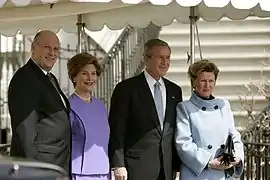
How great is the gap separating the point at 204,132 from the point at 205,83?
1.45 feet

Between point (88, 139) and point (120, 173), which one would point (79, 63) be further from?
point (120, 173)

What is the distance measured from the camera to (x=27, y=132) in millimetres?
6086

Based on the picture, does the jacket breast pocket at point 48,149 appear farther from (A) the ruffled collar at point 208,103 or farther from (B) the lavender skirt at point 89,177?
(A) the ruffled collar at point 208,103

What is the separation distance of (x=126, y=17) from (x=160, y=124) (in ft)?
9.30

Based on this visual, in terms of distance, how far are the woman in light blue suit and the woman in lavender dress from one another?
71 centimetres

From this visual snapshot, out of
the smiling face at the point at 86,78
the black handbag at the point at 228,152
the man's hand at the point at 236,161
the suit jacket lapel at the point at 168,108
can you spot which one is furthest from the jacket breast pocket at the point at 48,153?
the man's hand at the point at 236,161

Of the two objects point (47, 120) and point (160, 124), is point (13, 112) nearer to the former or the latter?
point (47, 120)

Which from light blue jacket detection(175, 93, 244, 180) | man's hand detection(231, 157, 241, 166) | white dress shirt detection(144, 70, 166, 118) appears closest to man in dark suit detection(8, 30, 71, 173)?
white dress shirt detection(144, 70, 166, 118)

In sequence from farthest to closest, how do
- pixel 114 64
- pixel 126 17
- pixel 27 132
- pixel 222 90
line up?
pixel 114 64, pixel 222 90, pixel 126 17, pixel 27 132

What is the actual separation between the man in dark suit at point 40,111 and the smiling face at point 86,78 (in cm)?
26

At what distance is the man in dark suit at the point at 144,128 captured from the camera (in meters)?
6.88

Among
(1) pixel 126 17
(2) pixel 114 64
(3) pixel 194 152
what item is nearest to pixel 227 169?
(3) pixel 194 152

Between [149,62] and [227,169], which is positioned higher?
[149,62]

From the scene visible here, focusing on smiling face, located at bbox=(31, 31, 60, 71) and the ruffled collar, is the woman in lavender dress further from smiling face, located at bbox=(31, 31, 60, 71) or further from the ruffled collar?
the ruffled collar
